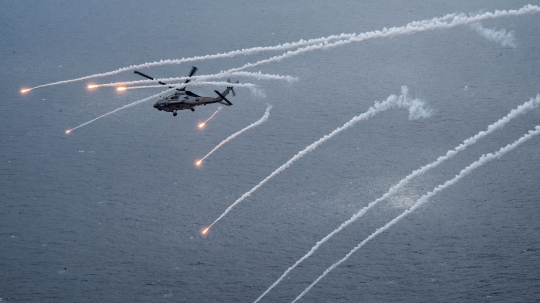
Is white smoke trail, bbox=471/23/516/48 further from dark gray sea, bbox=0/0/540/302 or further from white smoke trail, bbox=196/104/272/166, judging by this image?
white smoke trail, bbox=196/104/272/166

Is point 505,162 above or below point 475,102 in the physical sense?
below

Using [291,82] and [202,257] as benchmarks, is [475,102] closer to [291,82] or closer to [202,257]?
[291,82]

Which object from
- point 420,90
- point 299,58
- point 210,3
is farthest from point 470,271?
point 210,3

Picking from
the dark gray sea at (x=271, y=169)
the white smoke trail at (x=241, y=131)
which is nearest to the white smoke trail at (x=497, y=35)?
the dark gray sea at (x=271, y=169)

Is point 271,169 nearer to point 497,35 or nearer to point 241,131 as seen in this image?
point 241,131

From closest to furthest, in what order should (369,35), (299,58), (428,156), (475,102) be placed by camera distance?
1. (369,35)
2. (428,156)
3. (475,102)
4. (299,58)

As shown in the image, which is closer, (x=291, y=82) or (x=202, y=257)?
(x=202, y=257)
